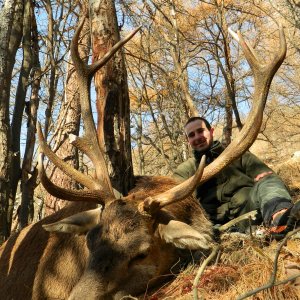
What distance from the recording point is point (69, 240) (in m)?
4.95

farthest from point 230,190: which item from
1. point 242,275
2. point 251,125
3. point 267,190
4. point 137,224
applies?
point 242,275

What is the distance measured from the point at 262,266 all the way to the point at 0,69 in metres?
4.10

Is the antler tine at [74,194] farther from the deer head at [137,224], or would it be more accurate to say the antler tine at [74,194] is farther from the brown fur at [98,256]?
the brown fur at [98,256]

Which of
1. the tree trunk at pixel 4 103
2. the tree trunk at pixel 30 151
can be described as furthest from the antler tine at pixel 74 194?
the tree trunk at pixel 30 151

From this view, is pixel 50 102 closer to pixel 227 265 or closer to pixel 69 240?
pixel 69 240

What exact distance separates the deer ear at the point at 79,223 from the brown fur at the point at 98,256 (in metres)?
0.21

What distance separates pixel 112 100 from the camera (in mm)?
5344

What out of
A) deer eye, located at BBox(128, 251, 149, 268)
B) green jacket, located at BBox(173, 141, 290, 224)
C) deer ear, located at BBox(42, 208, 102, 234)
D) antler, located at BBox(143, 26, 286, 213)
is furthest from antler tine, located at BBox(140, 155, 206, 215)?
green jacket, located at BBox(173, 141, 290, 224)

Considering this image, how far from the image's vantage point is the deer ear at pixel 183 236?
3917 millimetres

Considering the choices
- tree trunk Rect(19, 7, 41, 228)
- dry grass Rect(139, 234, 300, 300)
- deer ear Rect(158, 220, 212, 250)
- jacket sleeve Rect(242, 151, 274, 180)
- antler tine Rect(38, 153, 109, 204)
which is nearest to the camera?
dry grass Rect(139, 234, 300, 300)

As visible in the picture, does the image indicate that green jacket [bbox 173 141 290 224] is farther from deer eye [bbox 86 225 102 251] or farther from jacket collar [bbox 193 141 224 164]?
deer eye [bbox 86 225 102 251]

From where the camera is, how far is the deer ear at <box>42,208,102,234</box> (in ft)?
14.3

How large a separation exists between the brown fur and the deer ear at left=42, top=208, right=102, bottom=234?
0.69 feet

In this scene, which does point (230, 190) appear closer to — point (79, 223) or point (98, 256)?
point (79, 223)
